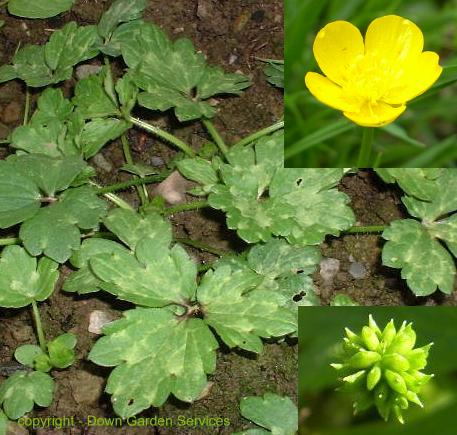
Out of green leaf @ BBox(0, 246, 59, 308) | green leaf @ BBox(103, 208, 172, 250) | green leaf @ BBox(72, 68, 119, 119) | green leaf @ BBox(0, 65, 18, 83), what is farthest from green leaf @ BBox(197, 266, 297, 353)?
green leaf @ BBox(0, 65, 18, 83)

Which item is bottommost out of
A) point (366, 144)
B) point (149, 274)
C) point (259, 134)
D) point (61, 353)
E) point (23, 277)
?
point (61, 353)

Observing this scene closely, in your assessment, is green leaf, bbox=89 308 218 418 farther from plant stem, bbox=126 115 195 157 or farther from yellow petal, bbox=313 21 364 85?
yellow petal, bbox=313 21 364 85

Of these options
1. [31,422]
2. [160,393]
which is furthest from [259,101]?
[31,422]

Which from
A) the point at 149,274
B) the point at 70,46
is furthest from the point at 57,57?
the point at 149,274

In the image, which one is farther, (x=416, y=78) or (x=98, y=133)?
(x=98, y=133)

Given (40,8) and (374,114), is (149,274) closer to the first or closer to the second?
(374,114)

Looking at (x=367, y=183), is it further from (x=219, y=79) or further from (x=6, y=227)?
(x=6, y=227)
